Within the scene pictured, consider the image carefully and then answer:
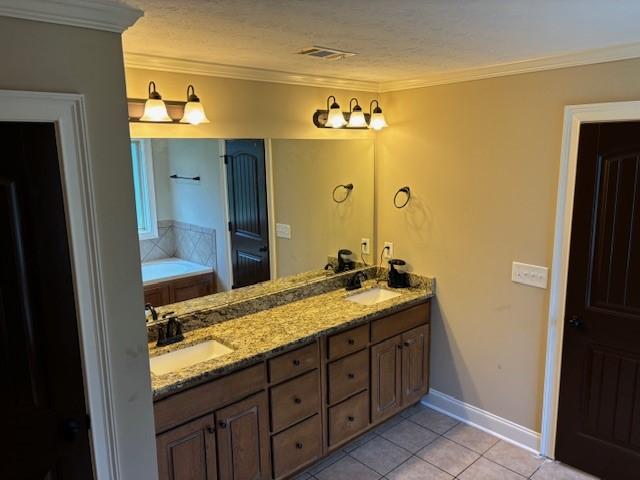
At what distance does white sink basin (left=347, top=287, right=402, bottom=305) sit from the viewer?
3.48 m

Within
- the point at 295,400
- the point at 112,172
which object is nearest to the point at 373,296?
the point at 295,400

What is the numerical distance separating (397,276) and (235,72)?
1.85m

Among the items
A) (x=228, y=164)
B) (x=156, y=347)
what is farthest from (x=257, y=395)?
(x=228, y=164)

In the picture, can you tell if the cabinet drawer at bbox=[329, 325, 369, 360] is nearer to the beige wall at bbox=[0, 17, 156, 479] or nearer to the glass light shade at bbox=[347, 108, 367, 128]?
the beige wall at bbox=[0, 17, 156, 479]

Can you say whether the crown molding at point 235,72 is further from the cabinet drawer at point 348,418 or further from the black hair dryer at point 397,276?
the cabinet drawer at point 348,418

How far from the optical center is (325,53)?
93.4 inches

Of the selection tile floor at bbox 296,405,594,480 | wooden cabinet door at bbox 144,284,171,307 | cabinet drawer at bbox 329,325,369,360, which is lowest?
tile floor at bbox 296,405,594,480

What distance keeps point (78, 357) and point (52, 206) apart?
→ 53cm

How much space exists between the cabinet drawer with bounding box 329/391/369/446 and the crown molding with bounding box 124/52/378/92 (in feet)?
6.69

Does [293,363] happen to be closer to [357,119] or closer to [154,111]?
[154,111]

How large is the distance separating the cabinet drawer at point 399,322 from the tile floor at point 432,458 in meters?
0.71

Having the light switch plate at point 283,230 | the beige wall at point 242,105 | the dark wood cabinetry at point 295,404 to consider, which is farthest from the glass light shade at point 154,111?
the dark wood cabinetry at point 295,404

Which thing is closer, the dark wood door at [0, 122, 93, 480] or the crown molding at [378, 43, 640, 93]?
the dark wood door at [0, 122, 93, 480]

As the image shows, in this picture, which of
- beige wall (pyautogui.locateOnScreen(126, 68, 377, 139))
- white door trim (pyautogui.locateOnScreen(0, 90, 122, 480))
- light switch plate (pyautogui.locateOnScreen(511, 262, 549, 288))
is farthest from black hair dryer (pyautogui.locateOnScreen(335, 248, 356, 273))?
white door trim (pyautogui.locateOnScreen(0, 90, 122, 480))
